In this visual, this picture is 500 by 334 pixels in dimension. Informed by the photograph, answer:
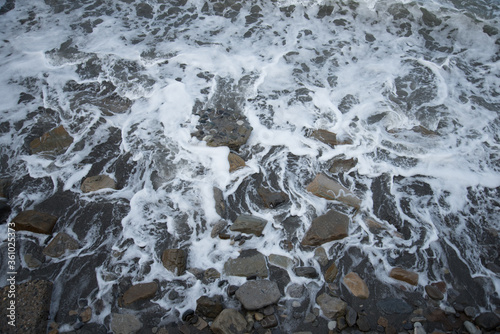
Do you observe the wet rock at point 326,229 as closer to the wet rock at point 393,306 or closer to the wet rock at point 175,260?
the wet rock at point 393,306

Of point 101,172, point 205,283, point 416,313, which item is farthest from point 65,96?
point 416,313

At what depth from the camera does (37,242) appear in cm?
365

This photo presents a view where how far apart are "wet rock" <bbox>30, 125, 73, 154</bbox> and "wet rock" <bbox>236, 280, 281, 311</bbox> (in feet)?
10.9

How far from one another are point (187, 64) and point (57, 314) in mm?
4560

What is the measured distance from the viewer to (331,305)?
304cm

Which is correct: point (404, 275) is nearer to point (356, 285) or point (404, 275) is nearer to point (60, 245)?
point (356, 285)

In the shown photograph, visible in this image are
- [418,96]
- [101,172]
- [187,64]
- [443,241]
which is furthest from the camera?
[187,64]

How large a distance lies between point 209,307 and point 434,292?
2.12 metres

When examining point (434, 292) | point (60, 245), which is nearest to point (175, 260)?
point (60, 245)

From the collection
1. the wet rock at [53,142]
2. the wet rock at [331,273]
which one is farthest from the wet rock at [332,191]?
the wet rock at [53,142]

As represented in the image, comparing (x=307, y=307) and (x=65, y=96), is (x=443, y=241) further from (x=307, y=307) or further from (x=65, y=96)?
(x=65, y=96)

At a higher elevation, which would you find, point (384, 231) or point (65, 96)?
point (65, 96)

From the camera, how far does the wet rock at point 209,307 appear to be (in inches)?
119

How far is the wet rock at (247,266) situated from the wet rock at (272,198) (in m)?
0.70
